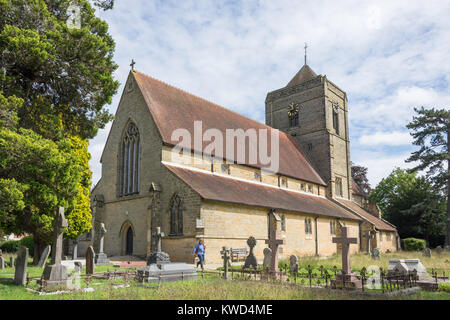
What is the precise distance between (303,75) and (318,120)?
21.6 ft

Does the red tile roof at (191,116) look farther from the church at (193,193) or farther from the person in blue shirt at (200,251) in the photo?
the person in blue shirt at (200,251)

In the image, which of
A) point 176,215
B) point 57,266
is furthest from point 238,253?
point 57,266

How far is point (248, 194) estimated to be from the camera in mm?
23859

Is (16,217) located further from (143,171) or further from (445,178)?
(445,178)

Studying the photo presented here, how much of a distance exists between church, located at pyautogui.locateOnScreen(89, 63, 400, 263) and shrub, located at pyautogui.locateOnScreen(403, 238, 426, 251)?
21.9 ft

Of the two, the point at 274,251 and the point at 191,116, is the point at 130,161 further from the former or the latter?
the point at 274,251

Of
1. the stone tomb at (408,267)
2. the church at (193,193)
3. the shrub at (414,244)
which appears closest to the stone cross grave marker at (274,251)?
the stone tomb at (408,267)

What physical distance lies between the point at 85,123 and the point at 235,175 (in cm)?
1127

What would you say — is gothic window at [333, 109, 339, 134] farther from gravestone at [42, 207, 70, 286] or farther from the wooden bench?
gravestone at [42, 207, 70, 286]

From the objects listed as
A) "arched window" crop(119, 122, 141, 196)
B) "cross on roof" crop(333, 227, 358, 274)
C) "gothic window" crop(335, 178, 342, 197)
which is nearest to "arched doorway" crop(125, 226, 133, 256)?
"arched window" crop(119, 122, 141, 196)

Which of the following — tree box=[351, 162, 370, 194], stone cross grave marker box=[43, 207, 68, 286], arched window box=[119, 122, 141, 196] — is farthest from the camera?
tree box=[351, 162, 370, 194]

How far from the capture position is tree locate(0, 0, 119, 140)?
14.5 metres

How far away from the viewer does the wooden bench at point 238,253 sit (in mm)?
20016

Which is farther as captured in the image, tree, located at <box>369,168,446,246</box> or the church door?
tree, located at <box>369,168,446,246</box>
